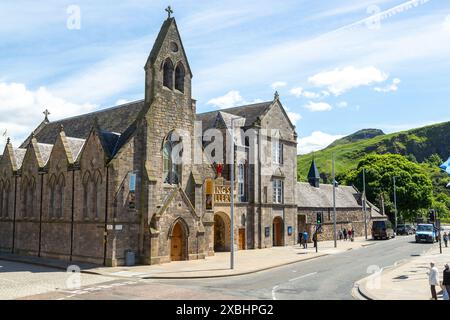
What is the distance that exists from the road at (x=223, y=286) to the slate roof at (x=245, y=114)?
19.1m

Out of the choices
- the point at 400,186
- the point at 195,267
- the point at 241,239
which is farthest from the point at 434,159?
the point at 195,267

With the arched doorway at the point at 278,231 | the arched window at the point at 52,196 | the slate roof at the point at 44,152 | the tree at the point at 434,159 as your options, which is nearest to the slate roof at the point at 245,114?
the arched doorway at the point at 278,231

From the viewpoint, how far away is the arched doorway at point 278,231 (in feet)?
154

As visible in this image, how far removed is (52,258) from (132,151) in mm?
11128

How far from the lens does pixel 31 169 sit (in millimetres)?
38406

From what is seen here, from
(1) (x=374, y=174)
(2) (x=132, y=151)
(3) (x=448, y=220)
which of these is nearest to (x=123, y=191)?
(2) (x=132, y=151)

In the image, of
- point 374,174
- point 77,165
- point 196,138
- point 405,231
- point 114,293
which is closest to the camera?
point 114,293

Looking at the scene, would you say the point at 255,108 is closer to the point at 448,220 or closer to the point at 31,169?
the point at 31,169

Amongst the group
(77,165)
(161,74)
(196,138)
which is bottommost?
(77,165)

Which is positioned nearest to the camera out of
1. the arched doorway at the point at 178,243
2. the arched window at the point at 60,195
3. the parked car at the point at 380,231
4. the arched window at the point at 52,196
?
the arched doorway at the point at 178,243

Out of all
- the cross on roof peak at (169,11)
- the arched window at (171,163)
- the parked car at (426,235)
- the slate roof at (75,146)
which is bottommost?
the parked car at (426,235)

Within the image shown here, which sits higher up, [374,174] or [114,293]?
[374,174]

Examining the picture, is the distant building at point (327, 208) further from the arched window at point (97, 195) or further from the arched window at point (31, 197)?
the arched window at point (31, 197)

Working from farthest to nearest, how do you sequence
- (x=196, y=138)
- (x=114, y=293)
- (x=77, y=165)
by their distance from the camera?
1. (x=196, y=138)
2. (x=77, y=165)
3. (x=114, y=293)
